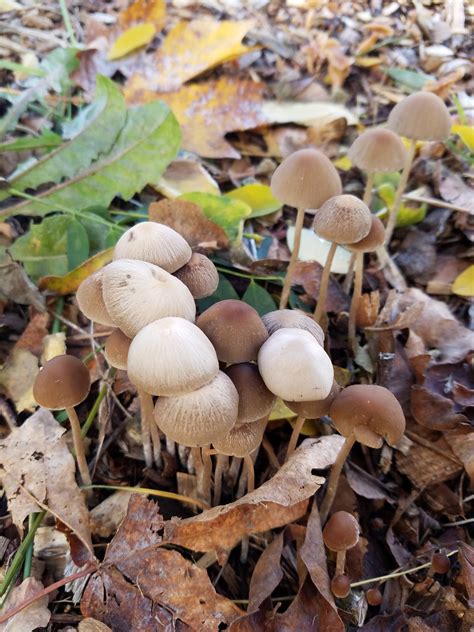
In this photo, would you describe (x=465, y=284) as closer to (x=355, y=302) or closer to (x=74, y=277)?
(x=355, y=302)

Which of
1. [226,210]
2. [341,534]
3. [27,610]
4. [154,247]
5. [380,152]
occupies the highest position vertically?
[154,247]

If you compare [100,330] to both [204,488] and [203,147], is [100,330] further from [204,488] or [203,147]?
[203,147]

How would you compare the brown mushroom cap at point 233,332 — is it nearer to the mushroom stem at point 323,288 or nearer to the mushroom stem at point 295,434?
the mushroom stem at point 295,434

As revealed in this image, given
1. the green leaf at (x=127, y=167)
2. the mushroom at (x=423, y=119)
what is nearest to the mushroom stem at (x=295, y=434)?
the mushroom at (x=423, y=119)

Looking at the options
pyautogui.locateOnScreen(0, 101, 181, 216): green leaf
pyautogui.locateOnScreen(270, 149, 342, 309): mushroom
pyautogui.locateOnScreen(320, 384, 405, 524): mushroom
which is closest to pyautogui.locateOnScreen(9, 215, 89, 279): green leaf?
pyautogui.locateOnScreen(0, 101, 181, 216): green leaf

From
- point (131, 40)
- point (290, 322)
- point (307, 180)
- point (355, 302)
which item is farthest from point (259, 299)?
point (131, 40)

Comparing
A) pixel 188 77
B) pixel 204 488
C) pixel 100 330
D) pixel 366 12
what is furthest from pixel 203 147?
pixel 366 12
